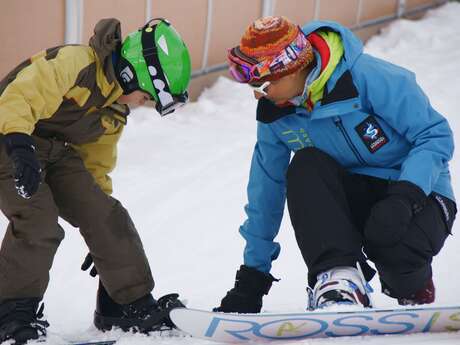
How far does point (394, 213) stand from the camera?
3191 mm

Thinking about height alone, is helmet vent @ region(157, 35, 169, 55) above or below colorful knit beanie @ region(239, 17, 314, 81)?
below

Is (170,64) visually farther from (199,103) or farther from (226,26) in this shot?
(226,26)

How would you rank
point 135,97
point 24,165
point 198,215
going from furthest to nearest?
point 198,215 → point 135,97 → point 24,165

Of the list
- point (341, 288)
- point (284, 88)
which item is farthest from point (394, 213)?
point (284, 88)

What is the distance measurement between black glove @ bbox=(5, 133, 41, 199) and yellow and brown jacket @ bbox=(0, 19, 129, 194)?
0.25 ft

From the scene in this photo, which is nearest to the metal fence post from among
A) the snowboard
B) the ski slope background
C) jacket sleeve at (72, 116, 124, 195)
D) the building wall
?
the building wall

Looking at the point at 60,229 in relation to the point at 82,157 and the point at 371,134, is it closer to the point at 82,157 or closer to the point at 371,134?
the point at 82,157

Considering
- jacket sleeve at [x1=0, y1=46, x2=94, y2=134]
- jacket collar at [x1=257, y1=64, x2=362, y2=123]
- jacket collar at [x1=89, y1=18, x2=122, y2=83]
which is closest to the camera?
jacket sleeve at [x1=0, y1=46, x2=94, y2=134]

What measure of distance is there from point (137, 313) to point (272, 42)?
1.31 metres

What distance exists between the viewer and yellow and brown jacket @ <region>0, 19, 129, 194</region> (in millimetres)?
3453

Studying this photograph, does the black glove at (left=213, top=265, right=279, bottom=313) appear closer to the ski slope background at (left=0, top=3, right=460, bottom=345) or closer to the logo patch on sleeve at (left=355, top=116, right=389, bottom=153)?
the ski slope background at (left=0, top=3, right=460, bottom=345)

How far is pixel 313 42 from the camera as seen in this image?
11.9 ft

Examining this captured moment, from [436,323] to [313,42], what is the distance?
4.15 feet

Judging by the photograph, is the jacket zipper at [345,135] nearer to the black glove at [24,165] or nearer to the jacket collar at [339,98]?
the jacket collar at [339,98]
